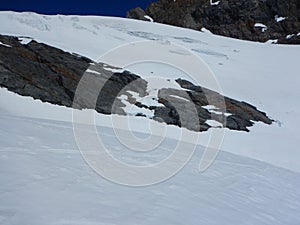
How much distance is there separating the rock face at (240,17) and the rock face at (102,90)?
111ft

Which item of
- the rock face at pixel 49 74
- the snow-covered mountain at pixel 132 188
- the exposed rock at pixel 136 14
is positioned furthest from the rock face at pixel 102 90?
the exposed rock at pixel 136 14

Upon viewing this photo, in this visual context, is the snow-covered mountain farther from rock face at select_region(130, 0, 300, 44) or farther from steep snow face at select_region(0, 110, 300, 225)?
rock face at select_region(130, 0, 300, 44)

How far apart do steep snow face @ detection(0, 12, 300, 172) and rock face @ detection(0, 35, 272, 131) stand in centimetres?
A: 142

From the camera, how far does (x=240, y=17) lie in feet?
170

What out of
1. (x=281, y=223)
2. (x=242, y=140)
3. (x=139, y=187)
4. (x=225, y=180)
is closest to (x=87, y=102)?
(x=242, y=140)

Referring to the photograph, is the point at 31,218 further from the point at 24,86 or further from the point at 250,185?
the point at 24,86

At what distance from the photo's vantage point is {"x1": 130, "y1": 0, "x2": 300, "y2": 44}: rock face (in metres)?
47.6

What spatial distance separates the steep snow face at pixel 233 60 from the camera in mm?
13267

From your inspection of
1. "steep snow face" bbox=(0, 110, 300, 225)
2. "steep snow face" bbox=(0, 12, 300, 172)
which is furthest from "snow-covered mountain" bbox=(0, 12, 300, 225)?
"steep snow face" bbox=(0, 12, 300, 172)

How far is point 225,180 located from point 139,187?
8.05ft

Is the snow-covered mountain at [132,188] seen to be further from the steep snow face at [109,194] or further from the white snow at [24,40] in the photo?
the white snow at [24,40]

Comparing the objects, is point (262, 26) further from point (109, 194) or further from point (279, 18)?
point (109, 194)

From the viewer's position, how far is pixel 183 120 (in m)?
14.0

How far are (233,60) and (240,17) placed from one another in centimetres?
2664
